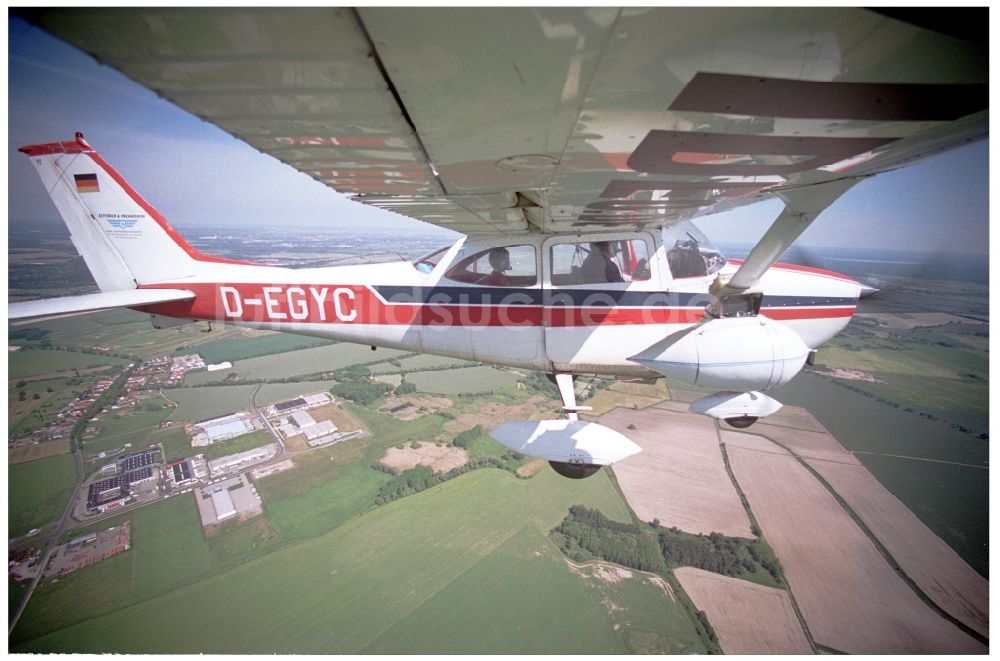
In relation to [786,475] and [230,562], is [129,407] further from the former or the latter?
[786,475]

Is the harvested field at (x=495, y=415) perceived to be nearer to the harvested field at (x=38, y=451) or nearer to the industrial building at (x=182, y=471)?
the industrial building at (x=182, y=471)

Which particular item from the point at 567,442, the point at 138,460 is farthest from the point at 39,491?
the point at 567,442

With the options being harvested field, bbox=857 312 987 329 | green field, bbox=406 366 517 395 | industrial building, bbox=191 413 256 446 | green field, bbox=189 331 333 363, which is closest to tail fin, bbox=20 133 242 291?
industrial building, bbox=191 413 256 446

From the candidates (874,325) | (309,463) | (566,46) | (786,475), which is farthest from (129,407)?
(874,325)

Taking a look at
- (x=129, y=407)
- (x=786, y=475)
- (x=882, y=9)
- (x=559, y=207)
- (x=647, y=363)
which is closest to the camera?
(x=882, y=9)

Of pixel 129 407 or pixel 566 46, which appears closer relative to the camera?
pixel 566 46

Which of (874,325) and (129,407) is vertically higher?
(874,325)
